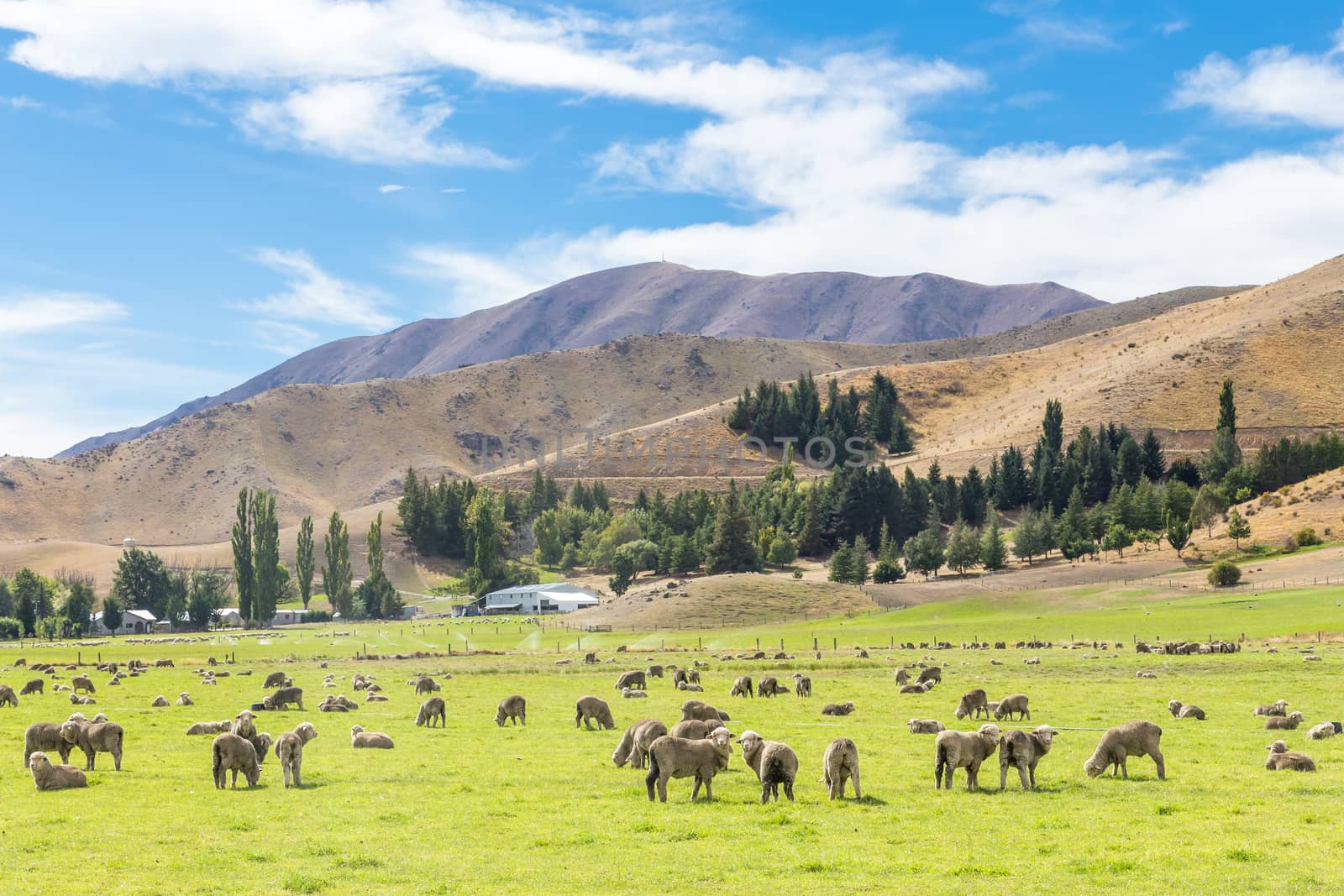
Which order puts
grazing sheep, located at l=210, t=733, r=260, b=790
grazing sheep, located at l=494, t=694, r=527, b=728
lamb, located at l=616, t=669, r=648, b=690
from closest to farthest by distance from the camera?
1. grazing sheep, located at l=210, t=733, r=260, b=790
2. grazing sheep, located at l=494, t=694, r=527, b=728
3. lamb, located at l=616, t=669, r=648, b=690

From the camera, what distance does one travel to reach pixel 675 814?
19891mm

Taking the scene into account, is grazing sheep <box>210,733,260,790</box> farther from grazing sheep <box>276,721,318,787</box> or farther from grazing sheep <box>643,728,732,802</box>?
grazing sheep <box>643,728,732,802</box>

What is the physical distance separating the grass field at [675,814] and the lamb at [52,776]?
36cm

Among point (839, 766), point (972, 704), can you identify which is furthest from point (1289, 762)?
point (972, 704)

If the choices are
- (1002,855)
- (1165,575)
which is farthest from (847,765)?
(1165,575)

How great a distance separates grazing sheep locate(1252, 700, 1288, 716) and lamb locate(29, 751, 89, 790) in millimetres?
29126

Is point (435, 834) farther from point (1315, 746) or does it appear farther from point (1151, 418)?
point (1151, 418)

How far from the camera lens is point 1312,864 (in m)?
15.7

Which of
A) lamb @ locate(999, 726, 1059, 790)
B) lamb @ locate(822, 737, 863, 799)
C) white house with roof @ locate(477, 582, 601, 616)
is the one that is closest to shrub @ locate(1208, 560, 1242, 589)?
white house with roof @ locate(477, 582, 601, 616)

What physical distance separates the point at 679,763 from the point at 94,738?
13.5m

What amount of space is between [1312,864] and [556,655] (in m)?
57.5

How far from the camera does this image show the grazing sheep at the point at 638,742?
25.0m

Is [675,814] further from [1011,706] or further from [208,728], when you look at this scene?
[208,728]

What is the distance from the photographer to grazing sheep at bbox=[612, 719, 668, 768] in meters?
25.0
